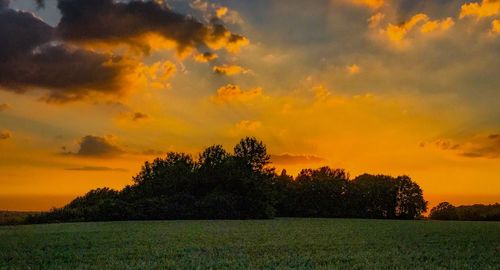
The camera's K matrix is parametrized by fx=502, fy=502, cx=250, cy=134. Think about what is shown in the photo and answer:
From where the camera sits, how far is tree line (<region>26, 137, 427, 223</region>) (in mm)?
80625

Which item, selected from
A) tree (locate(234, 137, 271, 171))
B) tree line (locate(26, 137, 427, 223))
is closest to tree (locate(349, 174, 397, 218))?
tree line (locate(26, 137, 427, 223))

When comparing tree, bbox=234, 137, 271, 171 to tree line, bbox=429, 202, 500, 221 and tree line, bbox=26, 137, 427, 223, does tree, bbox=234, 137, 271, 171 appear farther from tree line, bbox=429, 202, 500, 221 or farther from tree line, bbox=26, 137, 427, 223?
tree line, bbox=429, 202, 500, 221

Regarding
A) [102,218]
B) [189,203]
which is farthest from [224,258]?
[189,203]

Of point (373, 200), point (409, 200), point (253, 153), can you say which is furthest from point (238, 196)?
point (409, 200)

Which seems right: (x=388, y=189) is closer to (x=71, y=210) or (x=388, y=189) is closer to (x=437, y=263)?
(x=71, y=210)

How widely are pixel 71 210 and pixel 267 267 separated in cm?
6356

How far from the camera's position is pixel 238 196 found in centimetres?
8806

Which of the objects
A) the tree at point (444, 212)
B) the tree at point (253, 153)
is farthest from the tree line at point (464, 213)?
the tree at point (253, 153)

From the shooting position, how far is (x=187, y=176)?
93.4 m

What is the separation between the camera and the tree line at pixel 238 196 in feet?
265

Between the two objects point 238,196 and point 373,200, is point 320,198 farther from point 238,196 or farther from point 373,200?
point 238,196

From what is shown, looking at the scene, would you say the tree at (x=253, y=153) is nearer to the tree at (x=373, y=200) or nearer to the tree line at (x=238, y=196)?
the tree line at (x=238, y=196)

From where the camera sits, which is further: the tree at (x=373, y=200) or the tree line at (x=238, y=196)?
the tree at (x=373, y=200)

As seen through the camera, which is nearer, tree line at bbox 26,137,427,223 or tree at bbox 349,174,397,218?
tree line at bbox 26,137,427,223
